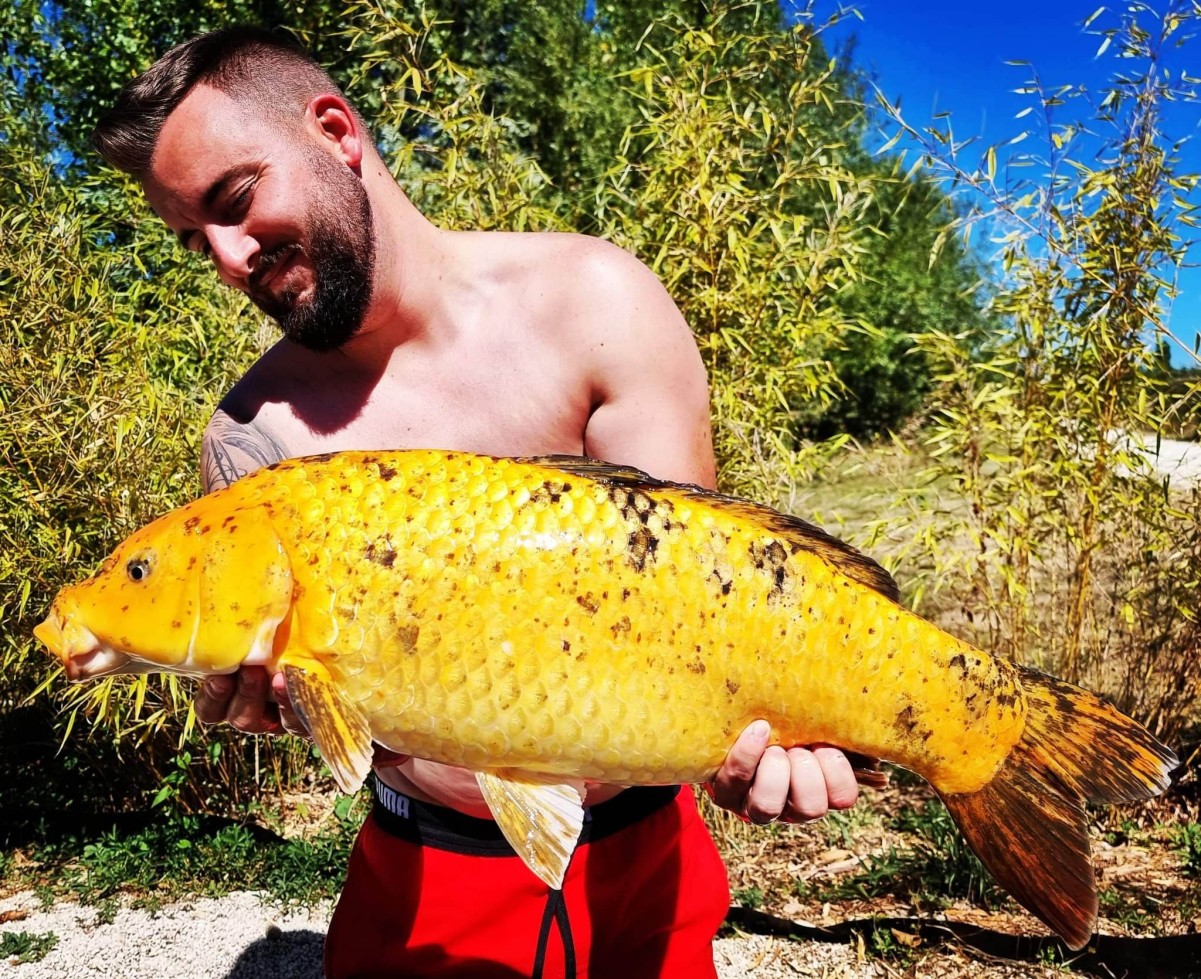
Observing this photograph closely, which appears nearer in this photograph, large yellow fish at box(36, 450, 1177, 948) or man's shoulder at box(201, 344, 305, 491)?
large yellow fish at box(36, 450, 1177, 948)

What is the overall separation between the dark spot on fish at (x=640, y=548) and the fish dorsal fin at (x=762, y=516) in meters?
0.09

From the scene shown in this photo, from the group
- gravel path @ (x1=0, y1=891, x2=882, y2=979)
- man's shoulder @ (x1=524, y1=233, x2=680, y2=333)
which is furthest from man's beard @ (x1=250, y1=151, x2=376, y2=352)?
gravel path @ (x1=0, y1=891, x2=882, y2=979)

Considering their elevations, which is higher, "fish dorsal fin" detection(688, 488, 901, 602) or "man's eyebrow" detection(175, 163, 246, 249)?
"man's eyebrow" detection(175, 163, 246, 249)

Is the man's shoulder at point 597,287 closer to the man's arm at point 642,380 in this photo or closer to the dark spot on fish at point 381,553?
the man's arm at point 642,380

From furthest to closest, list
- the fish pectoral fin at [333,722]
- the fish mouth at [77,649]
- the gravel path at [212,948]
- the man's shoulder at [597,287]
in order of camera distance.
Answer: the gravel path at [212,948] → the man's shoulder at [597,287] → the fish mouth at [77,649] → the fish pectoral fin at [333,722]

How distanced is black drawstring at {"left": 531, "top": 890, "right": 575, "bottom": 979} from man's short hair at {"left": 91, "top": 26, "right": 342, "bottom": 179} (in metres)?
1.79

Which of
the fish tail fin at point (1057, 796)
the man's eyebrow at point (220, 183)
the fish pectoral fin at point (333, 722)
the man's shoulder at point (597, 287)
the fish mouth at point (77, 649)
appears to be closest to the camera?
the fish pectoral fin at point (333, 722)

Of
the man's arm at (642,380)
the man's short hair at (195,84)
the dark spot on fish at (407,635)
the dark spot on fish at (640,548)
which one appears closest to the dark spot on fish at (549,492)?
the dark spot on fish at (640,548)

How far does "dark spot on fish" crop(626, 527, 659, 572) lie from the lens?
1.46 m

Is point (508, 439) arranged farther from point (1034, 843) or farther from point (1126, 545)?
point (1126, 545)

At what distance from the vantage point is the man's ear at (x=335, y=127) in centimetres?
214

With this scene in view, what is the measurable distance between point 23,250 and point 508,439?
11.1 ft

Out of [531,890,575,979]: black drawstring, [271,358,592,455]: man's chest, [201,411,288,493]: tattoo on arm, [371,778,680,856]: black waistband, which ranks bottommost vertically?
[531,890,575,979]: black drawstring

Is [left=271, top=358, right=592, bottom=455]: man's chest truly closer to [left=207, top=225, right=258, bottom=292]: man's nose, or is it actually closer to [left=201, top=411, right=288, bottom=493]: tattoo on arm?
[left=201, top=411, right=288, bottom=493]: tattoo on arm
